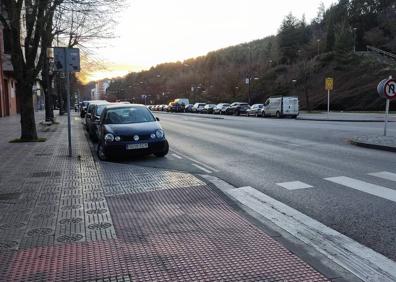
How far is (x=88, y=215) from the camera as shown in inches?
246

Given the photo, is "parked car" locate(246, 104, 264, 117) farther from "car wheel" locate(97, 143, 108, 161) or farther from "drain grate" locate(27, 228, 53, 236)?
"drain grate" locate(27, 228, 53, 236)

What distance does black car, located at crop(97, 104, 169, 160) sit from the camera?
11938 mm

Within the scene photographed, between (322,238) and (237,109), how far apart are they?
162 feet

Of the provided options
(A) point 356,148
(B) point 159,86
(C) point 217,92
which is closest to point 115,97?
(B) point 159,86

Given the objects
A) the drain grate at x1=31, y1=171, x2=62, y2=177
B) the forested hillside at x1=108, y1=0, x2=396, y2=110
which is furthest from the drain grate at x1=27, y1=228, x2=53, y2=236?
the forested hillside at x1=108, y1=0, x2=396, y2=110

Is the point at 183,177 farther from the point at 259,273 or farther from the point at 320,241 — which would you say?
the point at 259,273

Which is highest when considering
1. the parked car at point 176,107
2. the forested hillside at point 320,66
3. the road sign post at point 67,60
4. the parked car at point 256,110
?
the forested hillside at point 320,66

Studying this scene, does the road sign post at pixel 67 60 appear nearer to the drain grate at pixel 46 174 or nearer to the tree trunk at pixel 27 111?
the drain grate at pixel 46 174

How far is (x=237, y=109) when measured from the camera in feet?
178

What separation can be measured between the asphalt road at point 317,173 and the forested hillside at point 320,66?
45.9 m

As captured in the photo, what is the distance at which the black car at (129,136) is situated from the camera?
1194 cm

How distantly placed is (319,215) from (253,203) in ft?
3.68

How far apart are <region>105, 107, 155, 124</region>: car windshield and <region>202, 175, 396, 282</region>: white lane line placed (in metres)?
6.06

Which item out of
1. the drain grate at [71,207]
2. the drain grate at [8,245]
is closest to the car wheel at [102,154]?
the drain grate at [71,207]
